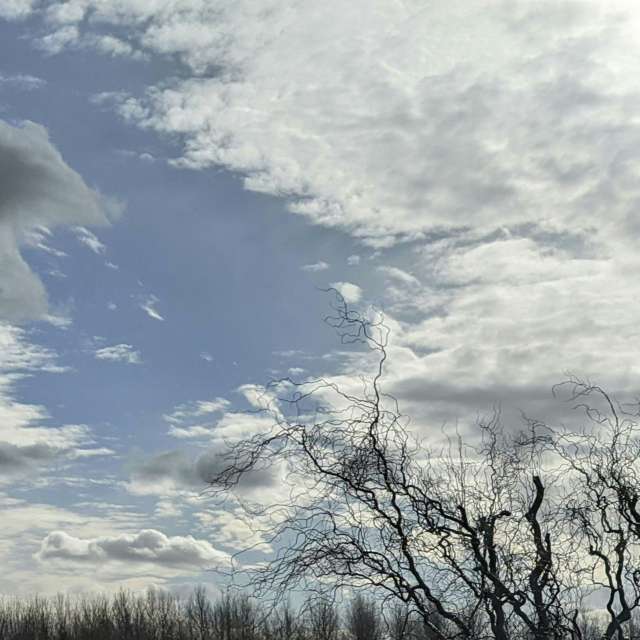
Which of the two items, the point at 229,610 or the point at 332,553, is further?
the point at 229,610

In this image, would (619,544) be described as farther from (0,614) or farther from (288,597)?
(0,614)

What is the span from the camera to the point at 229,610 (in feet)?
171

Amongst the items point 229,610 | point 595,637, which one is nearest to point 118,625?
point 229,610

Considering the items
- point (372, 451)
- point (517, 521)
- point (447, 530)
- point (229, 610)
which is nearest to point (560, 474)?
point (517, 521)

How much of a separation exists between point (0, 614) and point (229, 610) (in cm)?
1435

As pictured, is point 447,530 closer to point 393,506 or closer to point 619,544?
point 393,506

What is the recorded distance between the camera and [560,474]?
10.9m

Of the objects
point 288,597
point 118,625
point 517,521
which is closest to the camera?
point 288,597

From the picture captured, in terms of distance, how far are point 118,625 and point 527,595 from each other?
1836 inches

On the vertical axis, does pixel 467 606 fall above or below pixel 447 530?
below

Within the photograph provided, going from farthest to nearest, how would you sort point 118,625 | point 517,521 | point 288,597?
point 118,625, point 517,521, point 288,597

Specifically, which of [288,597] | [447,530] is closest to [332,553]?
[288,597]

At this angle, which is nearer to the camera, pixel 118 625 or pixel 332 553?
pixel 332 553

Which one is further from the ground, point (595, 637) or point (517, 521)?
point (517, 521)
